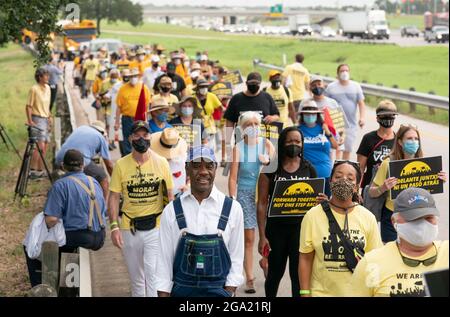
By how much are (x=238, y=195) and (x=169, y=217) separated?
12.9ft

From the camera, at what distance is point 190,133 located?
1264cm

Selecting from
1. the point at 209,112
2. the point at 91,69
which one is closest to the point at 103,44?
the point at 91,69

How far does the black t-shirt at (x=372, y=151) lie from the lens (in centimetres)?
1051

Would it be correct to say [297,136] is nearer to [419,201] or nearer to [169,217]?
[169,217]

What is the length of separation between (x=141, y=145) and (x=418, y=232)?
162 inches

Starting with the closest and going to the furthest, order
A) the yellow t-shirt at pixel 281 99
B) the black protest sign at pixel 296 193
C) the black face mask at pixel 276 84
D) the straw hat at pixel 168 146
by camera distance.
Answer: the black protest sign at pixel 296 193 < the straw hat at pixel 168 146 < the black face mask at pixel 276 84 < the yellow t-shirt at pixel 281 99

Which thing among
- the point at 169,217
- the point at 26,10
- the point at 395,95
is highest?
A: the point at 26,10

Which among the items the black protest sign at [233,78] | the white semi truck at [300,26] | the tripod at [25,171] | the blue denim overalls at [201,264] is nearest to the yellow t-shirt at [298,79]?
the black protest sign at [233,78]

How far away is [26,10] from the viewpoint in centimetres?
1438

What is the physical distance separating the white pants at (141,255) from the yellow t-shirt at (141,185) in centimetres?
17

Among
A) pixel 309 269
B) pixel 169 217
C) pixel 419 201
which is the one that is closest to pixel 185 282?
pixel 169 217

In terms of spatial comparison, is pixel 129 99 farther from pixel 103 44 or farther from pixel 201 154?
pixel 103 44

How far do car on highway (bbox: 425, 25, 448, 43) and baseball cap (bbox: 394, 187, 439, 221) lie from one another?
8410cm

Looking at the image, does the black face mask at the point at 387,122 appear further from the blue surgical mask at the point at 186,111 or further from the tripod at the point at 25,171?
the tripod at the point at 25,171
